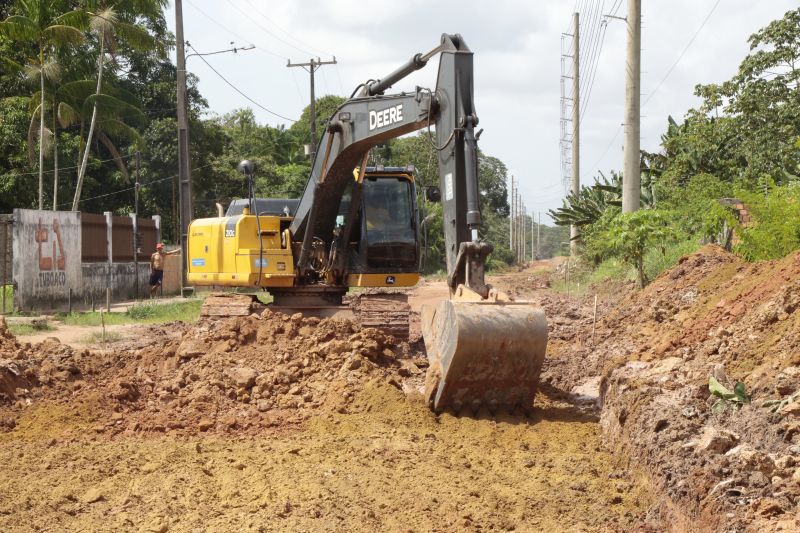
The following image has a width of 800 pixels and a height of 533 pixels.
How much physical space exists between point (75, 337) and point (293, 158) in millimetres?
35781

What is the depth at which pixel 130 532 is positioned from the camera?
5594mm

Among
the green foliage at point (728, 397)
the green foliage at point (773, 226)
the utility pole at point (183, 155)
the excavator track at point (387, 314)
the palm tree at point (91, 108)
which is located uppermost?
the palm tree at point (91, 108)

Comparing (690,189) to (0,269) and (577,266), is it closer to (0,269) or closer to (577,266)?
(577,266)

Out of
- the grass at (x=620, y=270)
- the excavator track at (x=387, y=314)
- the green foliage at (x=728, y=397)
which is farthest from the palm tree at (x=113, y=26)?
the green foliage at (x=728, y=397)

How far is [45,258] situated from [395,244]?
1183 centimetres

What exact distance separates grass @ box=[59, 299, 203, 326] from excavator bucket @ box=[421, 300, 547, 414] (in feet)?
Answer: 39.7

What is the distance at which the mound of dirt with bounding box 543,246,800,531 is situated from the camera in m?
5.01

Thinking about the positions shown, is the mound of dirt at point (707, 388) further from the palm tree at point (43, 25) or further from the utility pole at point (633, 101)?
the palm tree at point (43, 25)

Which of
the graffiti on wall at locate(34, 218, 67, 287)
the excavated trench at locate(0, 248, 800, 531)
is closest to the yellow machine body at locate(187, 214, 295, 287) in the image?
the excavated trench at locate(0, 248, 800, 531)

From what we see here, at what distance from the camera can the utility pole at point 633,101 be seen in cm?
1966

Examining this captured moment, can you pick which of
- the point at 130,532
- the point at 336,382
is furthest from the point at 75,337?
the point at 130,532

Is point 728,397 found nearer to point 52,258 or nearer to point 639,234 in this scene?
point 639,234

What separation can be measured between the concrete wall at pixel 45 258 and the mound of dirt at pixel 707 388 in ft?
43.3

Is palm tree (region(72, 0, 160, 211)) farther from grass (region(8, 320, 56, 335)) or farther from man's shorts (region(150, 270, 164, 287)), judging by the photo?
grass (region(8, 320, 56, 335))
